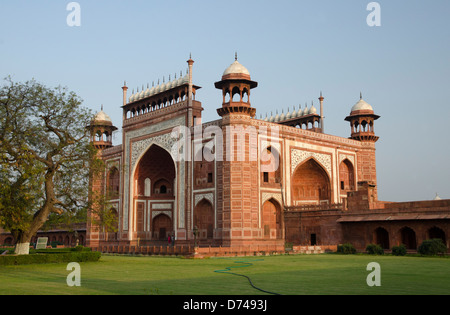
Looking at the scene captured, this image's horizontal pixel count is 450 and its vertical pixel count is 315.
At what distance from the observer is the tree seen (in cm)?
1845

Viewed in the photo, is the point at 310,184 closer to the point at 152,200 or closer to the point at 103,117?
the point at 152,200

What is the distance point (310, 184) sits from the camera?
123 ft

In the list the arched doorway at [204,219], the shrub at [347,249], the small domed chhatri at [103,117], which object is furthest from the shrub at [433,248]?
the small domed chhatri at [103,117]

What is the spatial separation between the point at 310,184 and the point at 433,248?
1498 centimetres

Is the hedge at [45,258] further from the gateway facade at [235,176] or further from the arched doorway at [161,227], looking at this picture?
the arched doorway at [161,227]

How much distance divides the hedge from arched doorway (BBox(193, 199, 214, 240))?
12467 mm

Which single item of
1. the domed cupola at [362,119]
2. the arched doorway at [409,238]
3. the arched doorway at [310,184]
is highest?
the domed cupola at [362,119]

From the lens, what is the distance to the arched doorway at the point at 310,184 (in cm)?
3675

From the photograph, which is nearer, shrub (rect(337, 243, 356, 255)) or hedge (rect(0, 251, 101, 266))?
hedge (rect(0, 251, 101, 266))

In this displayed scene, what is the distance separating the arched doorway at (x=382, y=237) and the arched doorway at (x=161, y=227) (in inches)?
687

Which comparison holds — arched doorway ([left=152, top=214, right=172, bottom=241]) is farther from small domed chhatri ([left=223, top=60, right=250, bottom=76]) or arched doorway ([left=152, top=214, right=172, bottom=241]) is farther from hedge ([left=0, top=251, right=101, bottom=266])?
hedge ([left=0, top=251, right=101, bottom=266])

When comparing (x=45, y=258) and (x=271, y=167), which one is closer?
(x=45, y=258)

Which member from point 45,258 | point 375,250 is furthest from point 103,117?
point 375,250

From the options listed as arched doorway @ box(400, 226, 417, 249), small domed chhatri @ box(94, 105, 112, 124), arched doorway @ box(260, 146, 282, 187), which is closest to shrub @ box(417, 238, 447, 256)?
arched doorway @ box(400, 226, 417, 249)
